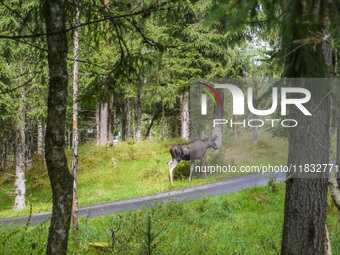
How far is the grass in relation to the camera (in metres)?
16.5

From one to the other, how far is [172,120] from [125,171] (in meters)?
13.3

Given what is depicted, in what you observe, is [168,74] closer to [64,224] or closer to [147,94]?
[147,94]

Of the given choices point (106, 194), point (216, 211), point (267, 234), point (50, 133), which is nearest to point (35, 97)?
point (106, 194)

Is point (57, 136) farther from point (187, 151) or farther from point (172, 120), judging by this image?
point (172, 120)

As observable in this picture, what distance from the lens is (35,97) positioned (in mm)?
16797

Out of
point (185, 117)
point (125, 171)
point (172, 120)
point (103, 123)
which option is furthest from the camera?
point (172, 120)

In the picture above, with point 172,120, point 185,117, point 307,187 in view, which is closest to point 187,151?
point 185,117

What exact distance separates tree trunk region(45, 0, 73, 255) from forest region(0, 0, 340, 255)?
1cm

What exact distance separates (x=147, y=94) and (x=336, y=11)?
24.1 meters

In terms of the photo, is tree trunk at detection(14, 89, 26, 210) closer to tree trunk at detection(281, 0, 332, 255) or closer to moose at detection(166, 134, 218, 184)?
moose at detection(166, 134, 218, 184)

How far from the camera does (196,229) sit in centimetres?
927

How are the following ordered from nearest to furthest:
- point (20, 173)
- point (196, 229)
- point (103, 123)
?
point (196, 229) < point (20, 173) < point (103, 123)

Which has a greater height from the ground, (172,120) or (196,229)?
(172,120)

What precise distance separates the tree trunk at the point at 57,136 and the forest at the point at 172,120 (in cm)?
1
